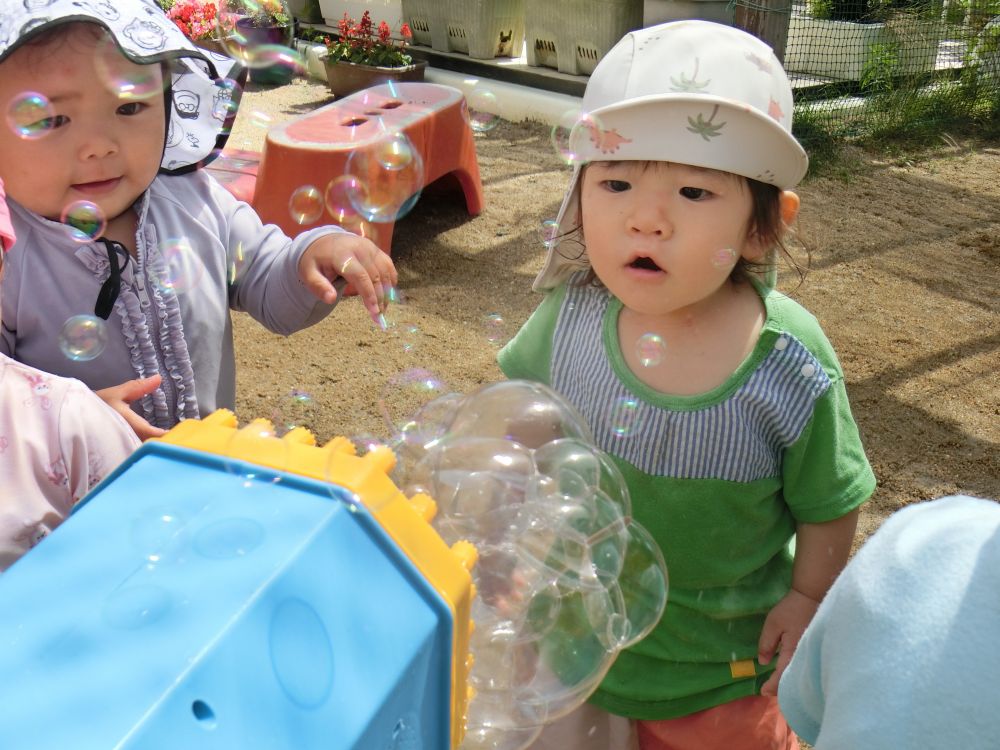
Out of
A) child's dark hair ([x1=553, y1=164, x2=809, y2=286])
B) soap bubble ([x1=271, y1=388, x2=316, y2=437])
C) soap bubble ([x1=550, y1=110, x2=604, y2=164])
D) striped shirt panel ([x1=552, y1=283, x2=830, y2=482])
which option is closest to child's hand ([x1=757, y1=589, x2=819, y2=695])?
striped shirt panel ([x1=552, y1=283, x2=830, y2=482])

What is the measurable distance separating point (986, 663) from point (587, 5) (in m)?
6.13

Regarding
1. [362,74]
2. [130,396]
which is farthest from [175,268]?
[362,74]

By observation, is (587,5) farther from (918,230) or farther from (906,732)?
(906,732)

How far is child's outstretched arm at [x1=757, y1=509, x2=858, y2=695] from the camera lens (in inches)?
56.9

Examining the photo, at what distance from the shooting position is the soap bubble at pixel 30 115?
4.48 feet

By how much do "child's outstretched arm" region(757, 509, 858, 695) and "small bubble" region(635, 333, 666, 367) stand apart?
0.33m

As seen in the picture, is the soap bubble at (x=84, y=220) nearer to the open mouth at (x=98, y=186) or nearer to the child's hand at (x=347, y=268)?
the open mouth at (x=98, y=186)

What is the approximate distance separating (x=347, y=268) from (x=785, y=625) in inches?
33.7

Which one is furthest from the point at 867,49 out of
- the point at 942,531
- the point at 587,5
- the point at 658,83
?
the point at 942,531

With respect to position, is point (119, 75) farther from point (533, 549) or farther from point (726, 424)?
point (726, 424)

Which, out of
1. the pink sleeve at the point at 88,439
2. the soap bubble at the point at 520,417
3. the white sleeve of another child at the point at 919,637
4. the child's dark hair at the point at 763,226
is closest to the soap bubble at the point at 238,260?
the pink sleeve at the point at 88,439

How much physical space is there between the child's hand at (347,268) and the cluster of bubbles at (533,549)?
296mm

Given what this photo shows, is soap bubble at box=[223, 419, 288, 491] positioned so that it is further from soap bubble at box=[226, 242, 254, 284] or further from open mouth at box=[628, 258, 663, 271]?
soap bubble at box=[226, 242, 254, 284]

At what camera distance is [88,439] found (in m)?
1.30
